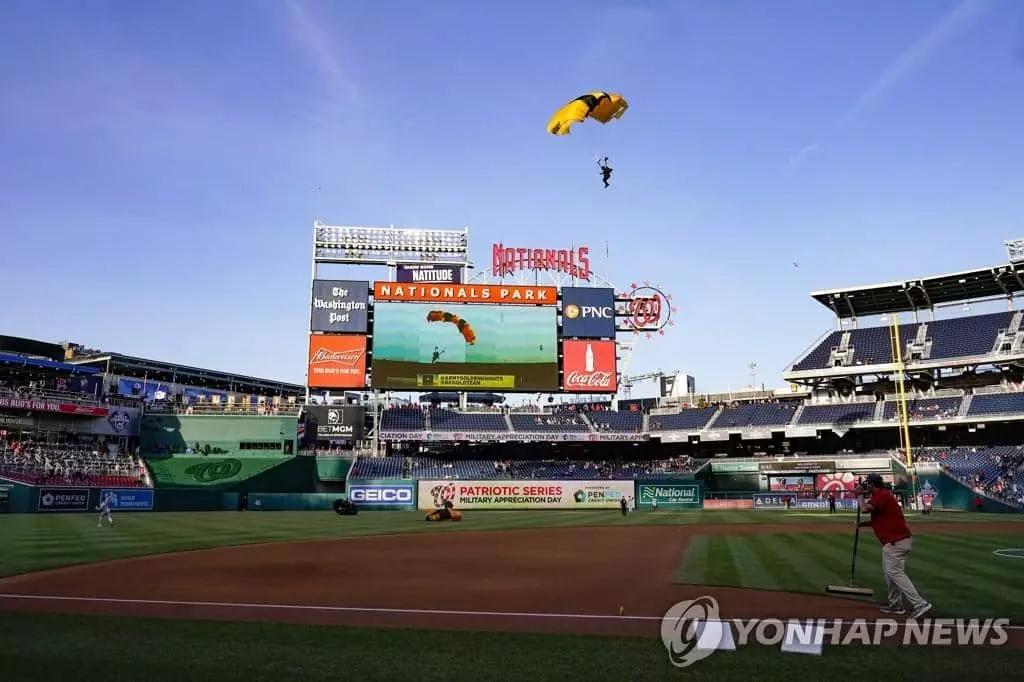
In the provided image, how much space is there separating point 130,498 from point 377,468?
61.9ft

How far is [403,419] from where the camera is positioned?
64.4 m

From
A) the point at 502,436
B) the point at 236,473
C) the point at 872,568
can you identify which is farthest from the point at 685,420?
the point at 872,568

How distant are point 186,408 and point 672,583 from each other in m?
56.9

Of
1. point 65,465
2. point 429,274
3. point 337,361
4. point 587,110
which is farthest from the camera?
point 429,274

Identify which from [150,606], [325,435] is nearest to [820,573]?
[150,606]

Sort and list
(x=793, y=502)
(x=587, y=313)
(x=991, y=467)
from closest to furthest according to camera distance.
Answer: (x=991, y=467) < (x=793, y=502) < (x=587, y=313)

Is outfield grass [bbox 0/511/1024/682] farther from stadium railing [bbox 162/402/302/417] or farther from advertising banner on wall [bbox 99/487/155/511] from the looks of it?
stadium railing [bbox 162/402/302/417]

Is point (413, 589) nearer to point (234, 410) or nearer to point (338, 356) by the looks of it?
point (338, 356)

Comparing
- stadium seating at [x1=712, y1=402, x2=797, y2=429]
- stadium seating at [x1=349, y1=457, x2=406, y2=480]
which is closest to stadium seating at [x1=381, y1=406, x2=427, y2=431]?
stadium seating at [x1=349, y1=457, x2=406, y2=480]

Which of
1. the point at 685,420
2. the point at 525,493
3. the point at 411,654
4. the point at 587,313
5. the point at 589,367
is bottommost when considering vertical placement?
the point at 525,493

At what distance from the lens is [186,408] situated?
201 feet

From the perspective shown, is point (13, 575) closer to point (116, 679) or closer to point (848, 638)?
point (116, 679)

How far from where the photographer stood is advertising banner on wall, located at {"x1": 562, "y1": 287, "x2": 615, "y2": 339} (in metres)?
62.0

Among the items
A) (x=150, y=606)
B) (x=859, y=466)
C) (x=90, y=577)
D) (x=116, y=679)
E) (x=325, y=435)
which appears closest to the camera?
(x=116, y=679)
